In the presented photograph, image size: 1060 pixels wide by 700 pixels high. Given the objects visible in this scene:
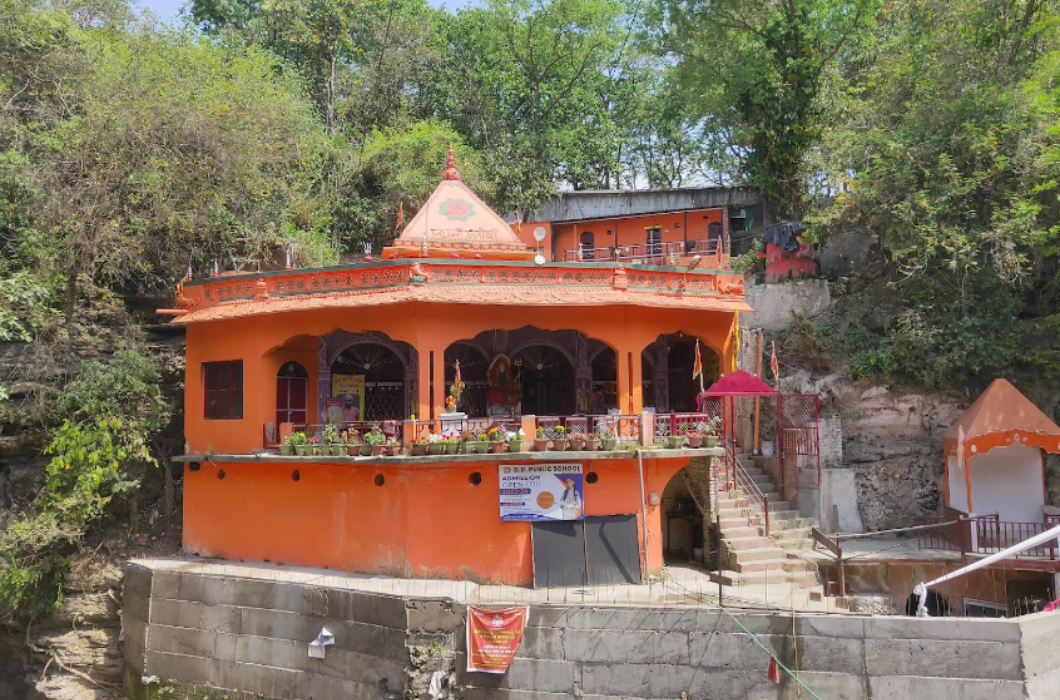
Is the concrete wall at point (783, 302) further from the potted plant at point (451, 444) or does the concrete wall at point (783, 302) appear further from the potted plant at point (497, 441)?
the potted plant at point (451, 444)

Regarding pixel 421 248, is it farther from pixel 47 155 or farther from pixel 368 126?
pixel 368 126

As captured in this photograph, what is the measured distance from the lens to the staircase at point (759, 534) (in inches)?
593

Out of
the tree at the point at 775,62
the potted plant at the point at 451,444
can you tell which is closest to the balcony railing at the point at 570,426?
the potted plant at the point at 451,444

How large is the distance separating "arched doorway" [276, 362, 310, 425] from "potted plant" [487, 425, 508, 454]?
204 inches

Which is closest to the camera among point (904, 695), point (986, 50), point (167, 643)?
point (904, 695)

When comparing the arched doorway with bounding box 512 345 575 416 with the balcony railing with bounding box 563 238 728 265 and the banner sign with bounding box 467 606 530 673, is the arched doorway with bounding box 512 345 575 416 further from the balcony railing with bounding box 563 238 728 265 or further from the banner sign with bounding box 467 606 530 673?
the balcony railing with bounding box 563 238 728 265

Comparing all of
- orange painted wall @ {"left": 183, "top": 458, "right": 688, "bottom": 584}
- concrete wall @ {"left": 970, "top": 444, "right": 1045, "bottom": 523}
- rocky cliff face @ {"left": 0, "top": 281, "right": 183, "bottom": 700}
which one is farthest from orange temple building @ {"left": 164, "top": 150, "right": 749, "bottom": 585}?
concrete wall @ {"left": 970, "top": 444, "right": 1045, "bottom": 523}

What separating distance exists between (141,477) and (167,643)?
4.01m

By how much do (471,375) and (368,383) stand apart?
2.46 meters

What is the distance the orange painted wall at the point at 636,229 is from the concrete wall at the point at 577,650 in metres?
18.3

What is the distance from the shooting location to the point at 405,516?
14.9 m

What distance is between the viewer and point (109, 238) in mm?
18641

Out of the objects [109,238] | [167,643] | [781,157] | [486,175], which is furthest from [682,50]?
[167,643]

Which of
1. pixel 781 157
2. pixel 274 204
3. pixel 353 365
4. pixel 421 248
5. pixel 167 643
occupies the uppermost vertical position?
pixel 781 157
